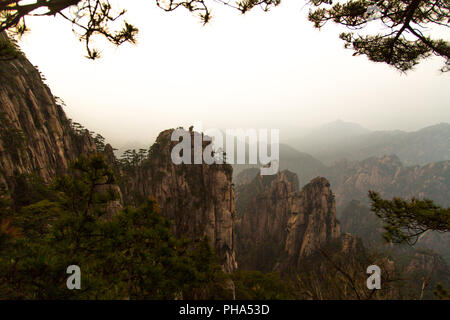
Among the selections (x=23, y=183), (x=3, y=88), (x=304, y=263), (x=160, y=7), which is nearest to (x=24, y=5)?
(x=160, y=7)

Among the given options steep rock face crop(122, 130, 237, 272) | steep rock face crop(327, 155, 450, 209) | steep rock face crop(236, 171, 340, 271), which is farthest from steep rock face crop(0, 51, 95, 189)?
steep rock face crop(327, 155, 450, 209)

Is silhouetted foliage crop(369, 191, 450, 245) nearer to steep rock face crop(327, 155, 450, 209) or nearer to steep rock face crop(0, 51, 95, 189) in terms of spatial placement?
steep rock face crop(0, 51, 95, 189)

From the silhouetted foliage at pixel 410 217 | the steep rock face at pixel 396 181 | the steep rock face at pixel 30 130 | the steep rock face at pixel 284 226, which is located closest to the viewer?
the silhouetted foliage at pixel 410 217

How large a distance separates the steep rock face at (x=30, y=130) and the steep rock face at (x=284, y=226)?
45.6 m

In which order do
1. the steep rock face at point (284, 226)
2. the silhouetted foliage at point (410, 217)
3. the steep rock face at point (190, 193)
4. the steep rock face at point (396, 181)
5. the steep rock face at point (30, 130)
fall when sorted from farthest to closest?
the steep rock face at point (396, 181), the steep rock face at point (284, 226), the steep rock face at point (190, 193), the steep rock face at point (30, 130), the silhouetted foliage at point (410, 217)

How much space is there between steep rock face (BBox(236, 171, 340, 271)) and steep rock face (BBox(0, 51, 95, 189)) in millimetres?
45581

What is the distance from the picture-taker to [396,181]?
132m

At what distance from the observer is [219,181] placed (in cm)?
3728

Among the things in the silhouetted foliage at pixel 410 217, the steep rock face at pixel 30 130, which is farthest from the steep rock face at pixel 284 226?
the steep rock face at pixel 30 130

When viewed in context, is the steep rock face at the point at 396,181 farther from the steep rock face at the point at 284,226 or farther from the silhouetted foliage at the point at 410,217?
the silhouetted foliage at the point at 410,217

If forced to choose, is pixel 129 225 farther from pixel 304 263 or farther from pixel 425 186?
pixel 425 186

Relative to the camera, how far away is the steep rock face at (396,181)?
397 feet

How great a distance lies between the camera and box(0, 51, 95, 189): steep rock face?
13891 mm

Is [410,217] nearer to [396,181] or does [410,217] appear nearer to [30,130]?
[30,130]
